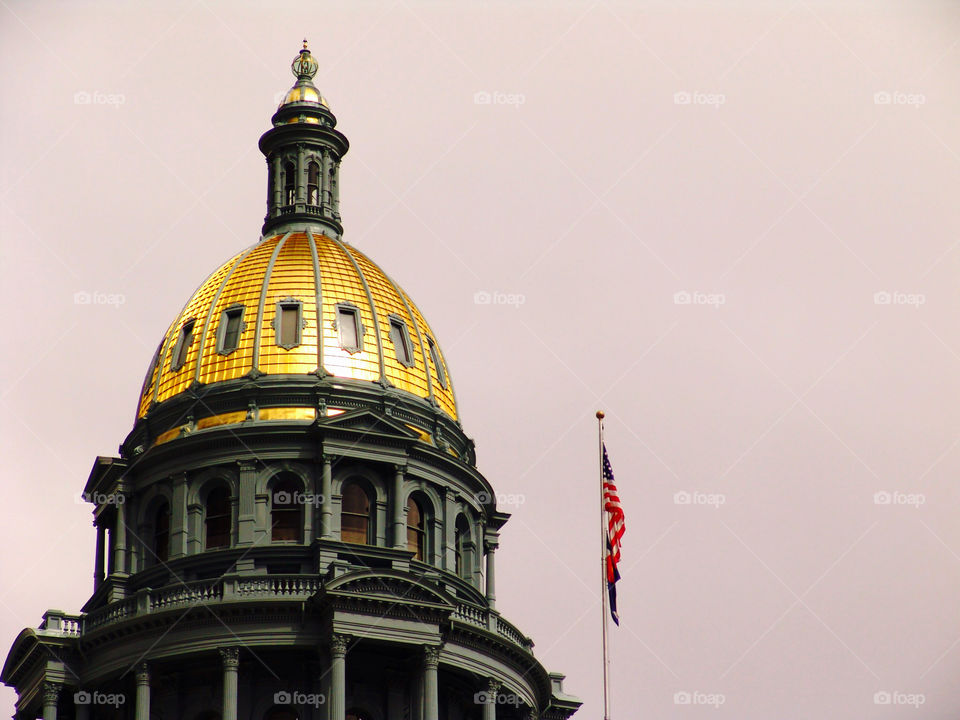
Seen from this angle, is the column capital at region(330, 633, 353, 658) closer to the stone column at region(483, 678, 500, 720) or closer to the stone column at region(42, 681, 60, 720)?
the stone column at region(483, 678, 500, 720)

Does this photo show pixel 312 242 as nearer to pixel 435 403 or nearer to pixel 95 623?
pixel 435 403

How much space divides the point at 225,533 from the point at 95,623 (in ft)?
18.5

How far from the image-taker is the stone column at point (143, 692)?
8688 centimetres

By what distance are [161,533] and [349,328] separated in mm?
10454

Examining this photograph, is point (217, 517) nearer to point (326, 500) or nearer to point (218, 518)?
point (218, 518)

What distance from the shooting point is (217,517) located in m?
93.5

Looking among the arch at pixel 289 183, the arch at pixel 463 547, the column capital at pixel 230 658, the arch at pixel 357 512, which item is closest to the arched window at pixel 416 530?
the arch at pixel 357 512

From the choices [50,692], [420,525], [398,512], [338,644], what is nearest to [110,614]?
[50,692]

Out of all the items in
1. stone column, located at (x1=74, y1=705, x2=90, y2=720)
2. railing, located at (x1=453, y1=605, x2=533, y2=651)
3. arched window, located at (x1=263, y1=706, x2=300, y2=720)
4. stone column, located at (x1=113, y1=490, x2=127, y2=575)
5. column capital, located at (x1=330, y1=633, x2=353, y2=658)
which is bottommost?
arched window, located at (x1=263, y1=706, x2=300, y2=720)

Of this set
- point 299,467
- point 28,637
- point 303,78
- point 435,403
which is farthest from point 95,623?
point 303,78

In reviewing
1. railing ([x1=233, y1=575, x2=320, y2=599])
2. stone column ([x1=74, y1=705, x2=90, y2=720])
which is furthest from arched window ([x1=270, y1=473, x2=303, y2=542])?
stone column ([x1=74, y1=705, x2=90, y2=720])

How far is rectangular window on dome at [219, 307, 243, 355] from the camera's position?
97.2 metres

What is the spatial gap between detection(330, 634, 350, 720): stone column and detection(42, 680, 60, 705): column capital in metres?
10.4

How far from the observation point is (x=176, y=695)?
89.4 metres
